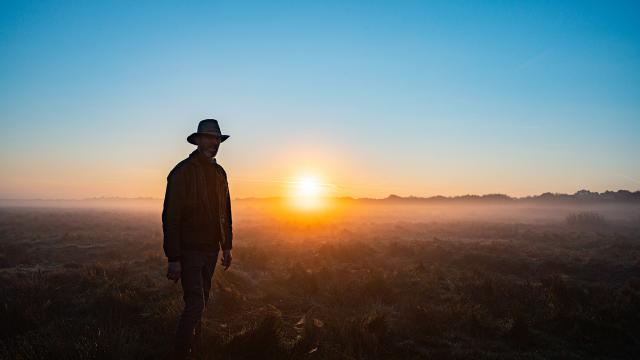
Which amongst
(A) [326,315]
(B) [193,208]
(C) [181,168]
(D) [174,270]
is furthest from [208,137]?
(A) [326,315]

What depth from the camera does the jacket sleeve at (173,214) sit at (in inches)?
152

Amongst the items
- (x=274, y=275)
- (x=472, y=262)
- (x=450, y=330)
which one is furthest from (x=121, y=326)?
(x=472, y=262)

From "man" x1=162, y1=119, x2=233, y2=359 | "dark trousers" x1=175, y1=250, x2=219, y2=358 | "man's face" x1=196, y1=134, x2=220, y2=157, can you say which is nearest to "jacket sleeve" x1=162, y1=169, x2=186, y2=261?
"man" x1=162, y1=119, x2=233, y2=359

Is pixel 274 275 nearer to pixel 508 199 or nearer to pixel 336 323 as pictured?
pixel 336 323

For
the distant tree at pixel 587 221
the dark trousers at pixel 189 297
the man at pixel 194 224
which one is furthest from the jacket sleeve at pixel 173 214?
the distant tree at pixel 587 221

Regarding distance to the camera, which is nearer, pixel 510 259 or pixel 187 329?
pixel 187 329

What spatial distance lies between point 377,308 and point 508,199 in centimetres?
14962

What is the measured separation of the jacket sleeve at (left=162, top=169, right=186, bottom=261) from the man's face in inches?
17.3

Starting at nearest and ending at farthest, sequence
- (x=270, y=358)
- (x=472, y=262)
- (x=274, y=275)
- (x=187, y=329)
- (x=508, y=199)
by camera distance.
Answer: (x=187, y=329) < (x=270, y=358) < (x=274, y=275) < (x=472, y=262) < (x=508, y=199)

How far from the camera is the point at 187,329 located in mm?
4043

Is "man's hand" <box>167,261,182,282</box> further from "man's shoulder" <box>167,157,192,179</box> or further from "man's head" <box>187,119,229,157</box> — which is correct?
"man's head" <box>187,119,229,157</box>

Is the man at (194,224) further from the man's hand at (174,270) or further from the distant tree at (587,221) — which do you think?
the distant tree at (587,221)

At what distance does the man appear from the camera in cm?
395

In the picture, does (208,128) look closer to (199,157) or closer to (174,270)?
(199,157)
